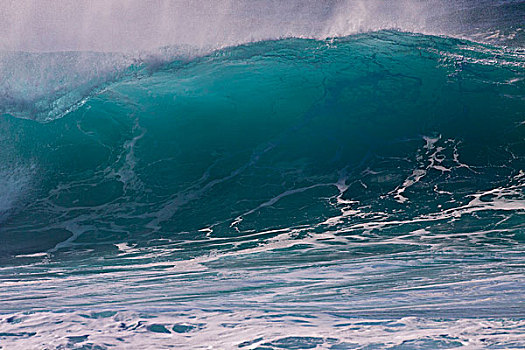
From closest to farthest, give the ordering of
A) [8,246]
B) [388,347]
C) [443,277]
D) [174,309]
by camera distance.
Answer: [388,347] < [174,309] < [443,277] < [8,246]

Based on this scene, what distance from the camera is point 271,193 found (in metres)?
6.55

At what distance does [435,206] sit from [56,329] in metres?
4.62

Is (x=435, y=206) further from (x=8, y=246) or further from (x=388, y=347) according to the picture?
(x=8, y=246)

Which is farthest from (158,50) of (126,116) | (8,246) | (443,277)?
(443,277)

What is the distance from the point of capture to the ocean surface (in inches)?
152

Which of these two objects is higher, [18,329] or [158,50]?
[158,50]

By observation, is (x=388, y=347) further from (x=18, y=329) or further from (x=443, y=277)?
(x=18, y=329)

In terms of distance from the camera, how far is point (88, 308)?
4.26m

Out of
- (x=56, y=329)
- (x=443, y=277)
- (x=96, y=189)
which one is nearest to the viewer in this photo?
(x=56, y=329)

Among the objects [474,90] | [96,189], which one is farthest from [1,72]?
[474,90]

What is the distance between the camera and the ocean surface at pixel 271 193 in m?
3.87

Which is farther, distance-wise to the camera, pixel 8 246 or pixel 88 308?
pixel 8 246

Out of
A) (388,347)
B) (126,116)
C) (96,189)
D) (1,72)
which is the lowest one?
(388,347)

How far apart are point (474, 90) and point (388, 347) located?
5.55 meters
